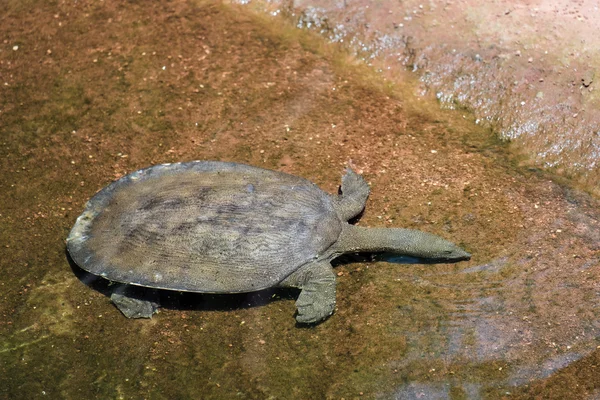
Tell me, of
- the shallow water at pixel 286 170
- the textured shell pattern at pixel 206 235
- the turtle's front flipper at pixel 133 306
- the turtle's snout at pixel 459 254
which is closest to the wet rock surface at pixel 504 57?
the shallow water at pixel 286 170

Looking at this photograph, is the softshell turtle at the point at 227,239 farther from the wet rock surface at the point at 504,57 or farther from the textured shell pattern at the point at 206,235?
the wet rock surface at the point at 504,57

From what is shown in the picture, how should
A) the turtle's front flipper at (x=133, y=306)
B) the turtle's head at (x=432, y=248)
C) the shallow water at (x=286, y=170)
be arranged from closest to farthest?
the shallow water at (x=286, y=170) → the turtle's front flipper at (x=133, y=306) → the turtle's head at (x=432, y=248)

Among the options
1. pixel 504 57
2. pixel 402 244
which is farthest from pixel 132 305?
pixel 504 57

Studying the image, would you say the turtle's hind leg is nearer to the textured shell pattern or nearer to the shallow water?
the shallow water

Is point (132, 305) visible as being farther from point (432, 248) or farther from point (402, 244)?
point (432, 248)

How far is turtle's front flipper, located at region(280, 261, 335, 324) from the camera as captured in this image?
4.33 metres

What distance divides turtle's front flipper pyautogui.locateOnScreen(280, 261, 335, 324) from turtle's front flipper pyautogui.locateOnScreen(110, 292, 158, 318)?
85 cm

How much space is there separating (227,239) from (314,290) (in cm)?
64

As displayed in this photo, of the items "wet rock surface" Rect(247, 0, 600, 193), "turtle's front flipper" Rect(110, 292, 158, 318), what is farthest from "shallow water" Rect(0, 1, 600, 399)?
"wet rock surface" Rect(247, 0, 600, 193)

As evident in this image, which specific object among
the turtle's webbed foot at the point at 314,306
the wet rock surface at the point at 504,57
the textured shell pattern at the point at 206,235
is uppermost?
the wet rock surface at the point at 504,57

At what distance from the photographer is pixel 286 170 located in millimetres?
5309

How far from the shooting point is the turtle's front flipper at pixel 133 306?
175 inches

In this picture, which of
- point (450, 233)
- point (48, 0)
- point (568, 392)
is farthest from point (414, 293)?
point (48, 0)

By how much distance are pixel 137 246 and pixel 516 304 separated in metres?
2.40
